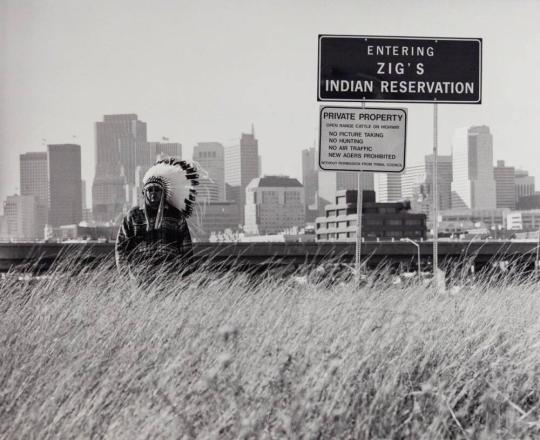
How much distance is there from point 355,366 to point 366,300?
182 cm

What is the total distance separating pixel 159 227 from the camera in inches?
271

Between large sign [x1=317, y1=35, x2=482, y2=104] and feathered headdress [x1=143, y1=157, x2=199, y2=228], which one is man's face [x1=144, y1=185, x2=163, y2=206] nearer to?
feathered headdress [x1=143, y1=157, x2=199, y2=228]

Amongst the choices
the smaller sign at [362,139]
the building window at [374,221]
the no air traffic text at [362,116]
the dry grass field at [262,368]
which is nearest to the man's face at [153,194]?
the dry grass field at [262,368]

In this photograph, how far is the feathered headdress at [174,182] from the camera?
22.6 ft

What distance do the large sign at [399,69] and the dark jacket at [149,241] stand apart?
1639mm

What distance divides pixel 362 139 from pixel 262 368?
3.42m

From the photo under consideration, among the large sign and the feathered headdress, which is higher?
the large sign

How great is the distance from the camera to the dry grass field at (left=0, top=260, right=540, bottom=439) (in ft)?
12.7

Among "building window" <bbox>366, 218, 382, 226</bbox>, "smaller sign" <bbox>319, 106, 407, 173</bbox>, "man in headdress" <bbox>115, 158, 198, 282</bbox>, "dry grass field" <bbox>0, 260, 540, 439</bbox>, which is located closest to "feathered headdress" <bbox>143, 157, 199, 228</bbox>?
"man in headdress" <bbox>115, 158, 198, 282</bbox>

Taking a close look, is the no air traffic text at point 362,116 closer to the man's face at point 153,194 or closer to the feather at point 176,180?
the feather at point 176,180

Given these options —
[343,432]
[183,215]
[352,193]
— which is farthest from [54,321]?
[352,193]

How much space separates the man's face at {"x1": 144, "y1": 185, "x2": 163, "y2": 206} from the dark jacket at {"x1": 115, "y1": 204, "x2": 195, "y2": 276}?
10 cm

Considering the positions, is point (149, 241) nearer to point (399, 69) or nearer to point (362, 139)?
point (362, 139)

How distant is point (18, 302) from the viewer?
6066 mm
